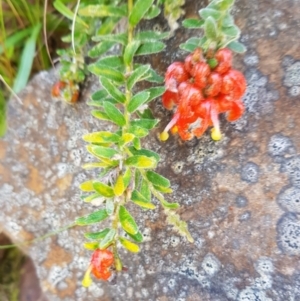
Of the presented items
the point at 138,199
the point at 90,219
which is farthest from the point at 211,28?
the point at 90,219

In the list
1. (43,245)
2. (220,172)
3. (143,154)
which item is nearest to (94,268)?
(143,154)

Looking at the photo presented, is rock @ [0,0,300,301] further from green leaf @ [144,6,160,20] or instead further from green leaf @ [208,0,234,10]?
green leaf @ [208,0,234,10]

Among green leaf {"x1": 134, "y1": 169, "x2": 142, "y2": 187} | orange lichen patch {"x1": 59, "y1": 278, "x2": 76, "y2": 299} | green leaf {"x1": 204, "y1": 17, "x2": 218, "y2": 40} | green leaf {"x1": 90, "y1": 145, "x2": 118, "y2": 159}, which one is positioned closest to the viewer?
green leaf {"x1": 204, "y1": 17, "x2": 218, "y2": 40}

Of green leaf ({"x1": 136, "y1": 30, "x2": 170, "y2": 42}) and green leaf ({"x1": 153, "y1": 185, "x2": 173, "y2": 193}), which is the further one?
green leaf ({"x1": 136, "y1": 30, "x2": 170, "y2": 42})

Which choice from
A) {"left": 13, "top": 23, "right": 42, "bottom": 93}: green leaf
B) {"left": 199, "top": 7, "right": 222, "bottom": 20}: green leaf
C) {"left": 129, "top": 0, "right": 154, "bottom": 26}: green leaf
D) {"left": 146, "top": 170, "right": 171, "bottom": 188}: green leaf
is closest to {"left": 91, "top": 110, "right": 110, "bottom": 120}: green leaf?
{"left": 146, "top": 170, "right": 171, "bottom": 188}: green leaf

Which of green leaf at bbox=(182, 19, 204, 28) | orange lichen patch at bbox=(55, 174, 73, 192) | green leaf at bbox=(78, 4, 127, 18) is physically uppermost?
green leaf at bbox=(78, 4, 127, 18)
